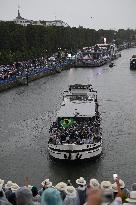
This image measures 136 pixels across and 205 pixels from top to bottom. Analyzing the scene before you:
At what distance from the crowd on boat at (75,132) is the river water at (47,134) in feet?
3.32

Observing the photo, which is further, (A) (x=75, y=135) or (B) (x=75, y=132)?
(B) (x=75, y=132)

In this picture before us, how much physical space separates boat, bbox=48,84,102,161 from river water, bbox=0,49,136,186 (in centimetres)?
49

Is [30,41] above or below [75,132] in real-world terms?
above

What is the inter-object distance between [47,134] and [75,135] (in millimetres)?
5649

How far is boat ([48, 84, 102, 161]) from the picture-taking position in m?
19.4

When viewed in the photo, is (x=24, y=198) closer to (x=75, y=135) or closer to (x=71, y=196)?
(x=71, y=196)

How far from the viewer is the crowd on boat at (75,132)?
19.9m

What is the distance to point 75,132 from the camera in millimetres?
20281

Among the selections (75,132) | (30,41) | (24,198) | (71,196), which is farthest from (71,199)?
(30,41)

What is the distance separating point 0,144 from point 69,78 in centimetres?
3464

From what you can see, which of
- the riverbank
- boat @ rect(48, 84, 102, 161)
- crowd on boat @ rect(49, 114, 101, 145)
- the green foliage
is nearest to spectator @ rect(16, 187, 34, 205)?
boat @ rect(48, 84, 102, 161)

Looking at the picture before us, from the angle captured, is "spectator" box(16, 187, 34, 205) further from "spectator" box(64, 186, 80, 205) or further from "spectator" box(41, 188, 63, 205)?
"spectator" box(64, 186, 80, 205)

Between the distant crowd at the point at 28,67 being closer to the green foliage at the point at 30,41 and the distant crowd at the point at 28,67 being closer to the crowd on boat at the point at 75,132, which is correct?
the green foliage at the point at 30,41

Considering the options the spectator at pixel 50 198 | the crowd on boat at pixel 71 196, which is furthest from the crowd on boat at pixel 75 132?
the spectator at pixel 50 198
